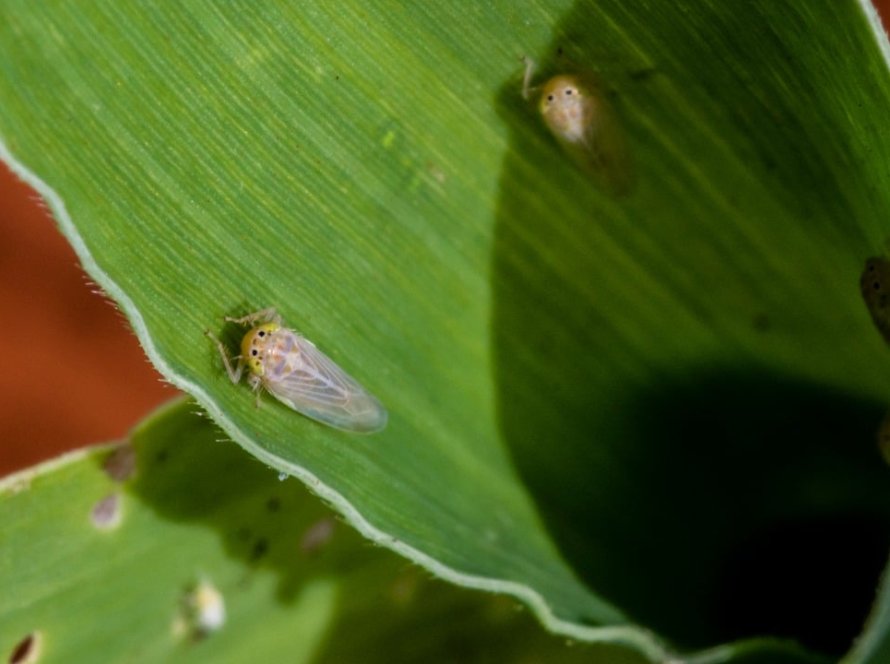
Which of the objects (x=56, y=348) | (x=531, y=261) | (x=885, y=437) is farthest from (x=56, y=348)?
(x=885, y=437)

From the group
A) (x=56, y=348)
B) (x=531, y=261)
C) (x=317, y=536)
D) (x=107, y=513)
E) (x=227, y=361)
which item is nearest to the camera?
(x=227, y=361)

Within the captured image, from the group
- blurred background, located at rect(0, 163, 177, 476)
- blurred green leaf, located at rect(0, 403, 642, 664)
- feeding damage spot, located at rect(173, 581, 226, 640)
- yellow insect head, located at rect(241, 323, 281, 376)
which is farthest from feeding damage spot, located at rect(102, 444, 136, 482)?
blurred background, located at rect(0, 163, 177, 476)

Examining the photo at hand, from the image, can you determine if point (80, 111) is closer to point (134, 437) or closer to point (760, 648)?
point (134, 437)

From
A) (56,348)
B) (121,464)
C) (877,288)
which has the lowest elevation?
(56,348)

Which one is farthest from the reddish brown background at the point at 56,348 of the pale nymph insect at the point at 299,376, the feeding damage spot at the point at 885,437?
the feeding damage spot at the point at 885,437

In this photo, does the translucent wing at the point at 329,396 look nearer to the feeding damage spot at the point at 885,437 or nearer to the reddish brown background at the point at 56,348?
the feeding damage spot at the point at 885,437

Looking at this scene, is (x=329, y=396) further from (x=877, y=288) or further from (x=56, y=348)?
(x=56, y=348)

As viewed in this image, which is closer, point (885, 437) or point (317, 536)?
point (885, 437)
